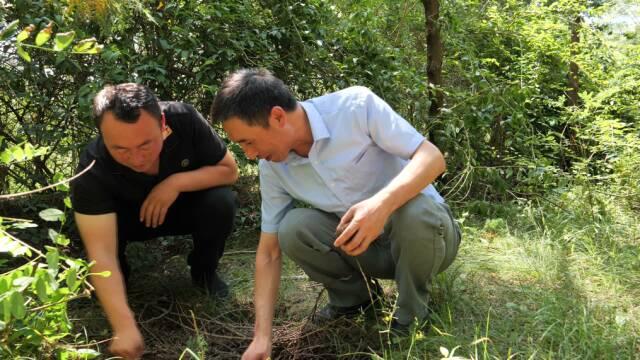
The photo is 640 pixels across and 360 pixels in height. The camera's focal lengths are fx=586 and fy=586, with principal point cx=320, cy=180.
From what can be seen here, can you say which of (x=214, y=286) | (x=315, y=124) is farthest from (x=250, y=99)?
(x=214, y=286)

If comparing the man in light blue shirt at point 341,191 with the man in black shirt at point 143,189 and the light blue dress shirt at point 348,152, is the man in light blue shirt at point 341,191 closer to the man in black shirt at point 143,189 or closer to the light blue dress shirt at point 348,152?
the light blue dress shirt at point 348,152

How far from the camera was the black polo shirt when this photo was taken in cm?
207

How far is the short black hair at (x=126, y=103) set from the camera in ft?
6.36

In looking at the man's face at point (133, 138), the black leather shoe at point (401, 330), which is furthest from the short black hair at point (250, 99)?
the black leather shoe at point (401, 330)

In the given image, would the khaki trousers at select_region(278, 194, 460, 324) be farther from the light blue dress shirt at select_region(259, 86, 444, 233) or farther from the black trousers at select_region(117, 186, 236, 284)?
the black trousers at select_region(117, 186, 236, 284)

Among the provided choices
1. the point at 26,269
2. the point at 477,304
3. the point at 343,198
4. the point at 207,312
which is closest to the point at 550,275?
the point at 477,304

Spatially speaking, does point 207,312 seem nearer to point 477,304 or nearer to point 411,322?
point 411,322

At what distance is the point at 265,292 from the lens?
191cm

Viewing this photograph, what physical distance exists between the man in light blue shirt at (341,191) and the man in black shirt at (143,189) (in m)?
0.36

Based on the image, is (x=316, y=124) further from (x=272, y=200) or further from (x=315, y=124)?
(x=272, y=200)

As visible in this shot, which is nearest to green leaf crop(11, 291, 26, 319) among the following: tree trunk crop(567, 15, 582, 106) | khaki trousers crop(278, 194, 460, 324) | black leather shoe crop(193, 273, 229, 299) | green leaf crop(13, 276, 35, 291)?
green leaf crop(13, 276, 35, 291)

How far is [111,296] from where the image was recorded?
1787mm

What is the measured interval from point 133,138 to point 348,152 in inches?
28.3

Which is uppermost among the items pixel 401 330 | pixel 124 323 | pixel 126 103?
pixel 126 103
